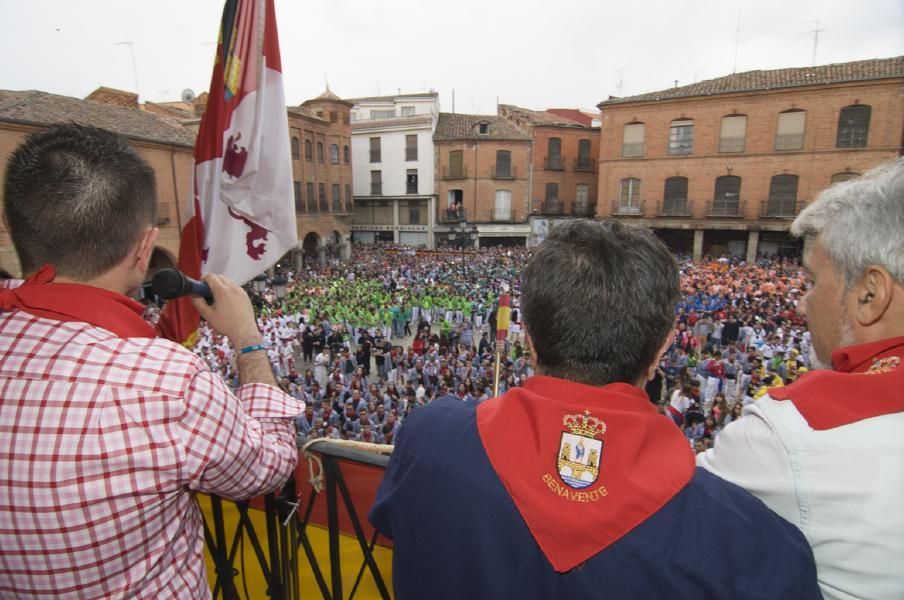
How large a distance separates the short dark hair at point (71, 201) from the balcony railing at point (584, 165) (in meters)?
38.2

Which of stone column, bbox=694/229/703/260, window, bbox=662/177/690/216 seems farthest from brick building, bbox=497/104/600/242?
stone column, bbox=694/229/703/260

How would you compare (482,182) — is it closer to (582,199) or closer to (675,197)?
(582,199)

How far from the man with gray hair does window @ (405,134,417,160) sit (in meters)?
37.1

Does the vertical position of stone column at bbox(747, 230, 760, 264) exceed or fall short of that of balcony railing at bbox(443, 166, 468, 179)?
it falls short

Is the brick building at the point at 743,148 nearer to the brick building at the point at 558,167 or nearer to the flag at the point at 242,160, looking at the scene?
the brick building at the point at 558,167

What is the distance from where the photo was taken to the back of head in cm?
138

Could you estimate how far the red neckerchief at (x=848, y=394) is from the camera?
116 cm

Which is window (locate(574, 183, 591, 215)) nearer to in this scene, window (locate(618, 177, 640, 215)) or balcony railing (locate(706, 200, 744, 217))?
window (locate(618, 177, 640, 215))

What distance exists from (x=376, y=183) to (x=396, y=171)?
76.4 inches

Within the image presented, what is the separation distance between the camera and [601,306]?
1.30 m

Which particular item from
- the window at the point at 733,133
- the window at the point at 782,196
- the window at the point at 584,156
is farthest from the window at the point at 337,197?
the window at the point at 782,196

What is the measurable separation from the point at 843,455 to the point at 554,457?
0.63m

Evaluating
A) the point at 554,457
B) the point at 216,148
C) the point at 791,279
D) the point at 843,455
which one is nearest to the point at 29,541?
the point at 554,457

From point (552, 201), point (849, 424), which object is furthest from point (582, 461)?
point (552, 201)
